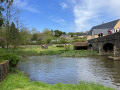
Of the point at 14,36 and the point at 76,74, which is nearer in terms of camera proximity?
the point at 76,74

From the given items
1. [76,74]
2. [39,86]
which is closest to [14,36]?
[76,74]

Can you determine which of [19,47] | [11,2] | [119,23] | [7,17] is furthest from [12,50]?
[119,23]

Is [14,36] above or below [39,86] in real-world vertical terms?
above

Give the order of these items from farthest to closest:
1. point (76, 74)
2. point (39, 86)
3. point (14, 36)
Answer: point (14, 36) < point (76, 74) < point (39, 86)

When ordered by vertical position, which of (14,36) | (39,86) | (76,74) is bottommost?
(76,74)

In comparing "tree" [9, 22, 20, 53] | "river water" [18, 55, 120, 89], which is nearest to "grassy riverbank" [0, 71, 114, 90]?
"river water" [18, 55, 120, 89]

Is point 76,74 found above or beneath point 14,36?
beneath

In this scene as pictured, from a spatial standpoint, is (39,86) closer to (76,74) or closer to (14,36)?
(76,74)

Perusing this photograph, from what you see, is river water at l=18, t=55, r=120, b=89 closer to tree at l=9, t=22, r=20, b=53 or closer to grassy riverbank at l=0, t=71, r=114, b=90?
grassy riverbank at l=0, t=71, r=114, b=90

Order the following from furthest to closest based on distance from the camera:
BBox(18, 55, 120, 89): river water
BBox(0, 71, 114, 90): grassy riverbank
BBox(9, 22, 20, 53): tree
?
BBox(9, 22, 20, 53): tree
BBox(18, 55, 120, 89): river water
BBox(0, 71, 114, 90): grassy riverbank

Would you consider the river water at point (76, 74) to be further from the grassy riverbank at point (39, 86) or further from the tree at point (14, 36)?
the tree at point (14, 36)

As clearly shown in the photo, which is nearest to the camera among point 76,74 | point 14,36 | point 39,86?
point 39,86

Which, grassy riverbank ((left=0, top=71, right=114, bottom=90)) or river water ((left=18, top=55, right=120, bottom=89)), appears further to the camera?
river water ((left=18, top=55, right=120, bottom=89))

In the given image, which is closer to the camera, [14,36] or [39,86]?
[39,86]
